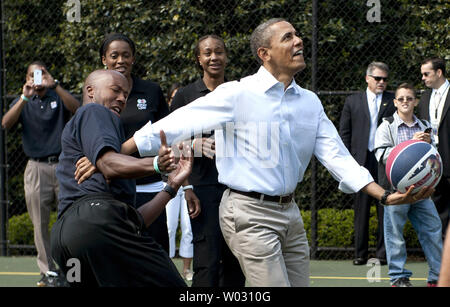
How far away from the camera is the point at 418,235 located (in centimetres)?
783

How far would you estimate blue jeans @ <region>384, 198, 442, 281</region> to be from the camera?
7691 mm

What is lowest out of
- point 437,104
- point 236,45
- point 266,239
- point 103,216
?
point 266,239

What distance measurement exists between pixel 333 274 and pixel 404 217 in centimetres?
122

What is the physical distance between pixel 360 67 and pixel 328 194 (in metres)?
1.77

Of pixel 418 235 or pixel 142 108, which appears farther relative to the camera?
pixel 418 235

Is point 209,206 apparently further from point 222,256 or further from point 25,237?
point 25,237

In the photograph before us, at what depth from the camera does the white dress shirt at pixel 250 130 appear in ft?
14.4

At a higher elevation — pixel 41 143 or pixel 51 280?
pixel 41 143

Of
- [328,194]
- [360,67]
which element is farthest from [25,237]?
[360,67]

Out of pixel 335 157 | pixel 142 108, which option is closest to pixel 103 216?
pixel 335 157

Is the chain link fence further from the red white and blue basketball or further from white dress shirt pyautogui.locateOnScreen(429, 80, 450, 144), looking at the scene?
the red white and blue basketball

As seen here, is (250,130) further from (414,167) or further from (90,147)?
(414,167)

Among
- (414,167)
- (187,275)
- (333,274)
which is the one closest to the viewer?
(414,167)
